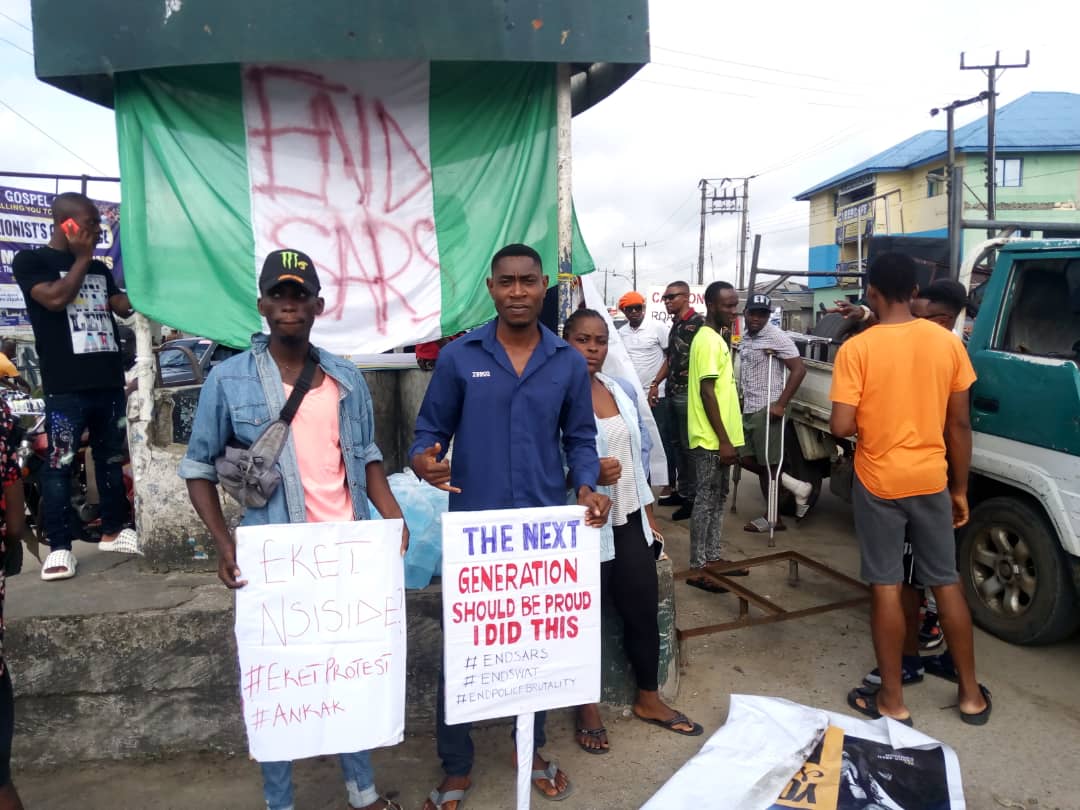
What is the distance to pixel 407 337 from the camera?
3818 mm

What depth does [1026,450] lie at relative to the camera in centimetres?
377

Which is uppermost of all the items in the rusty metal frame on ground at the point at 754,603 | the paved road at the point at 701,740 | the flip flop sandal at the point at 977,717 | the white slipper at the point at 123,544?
the white slipper at the point at 123,544

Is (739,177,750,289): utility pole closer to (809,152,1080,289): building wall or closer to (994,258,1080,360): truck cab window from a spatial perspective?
(809,152,1080,289): building wall

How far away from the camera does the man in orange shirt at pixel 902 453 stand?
3.09 metres

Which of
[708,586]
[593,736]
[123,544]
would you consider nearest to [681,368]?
[708,586]

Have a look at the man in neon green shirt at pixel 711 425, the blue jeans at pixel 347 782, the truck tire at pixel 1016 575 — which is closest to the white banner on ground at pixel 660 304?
the man in neon green shirt at pixel 711 425

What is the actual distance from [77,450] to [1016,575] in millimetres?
4684

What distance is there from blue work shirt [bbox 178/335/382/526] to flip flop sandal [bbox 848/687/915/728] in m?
2.48

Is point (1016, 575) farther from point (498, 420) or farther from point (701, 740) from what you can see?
point (498, 420)

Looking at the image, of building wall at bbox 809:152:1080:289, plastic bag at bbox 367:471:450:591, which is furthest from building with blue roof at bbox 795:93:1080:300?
plastic bag at bbox 367:471:450:591

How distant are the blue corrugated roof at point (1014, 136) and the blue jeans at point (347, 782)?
108 ft

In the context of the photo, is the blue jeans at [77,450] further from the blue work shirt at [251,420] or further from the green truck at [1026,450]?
the green truck at [1026,450]

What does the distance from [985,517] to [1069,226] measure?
2.05 meters

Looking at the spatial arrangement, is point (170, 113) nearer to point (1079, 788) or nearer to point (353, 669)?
point (353, 669)
